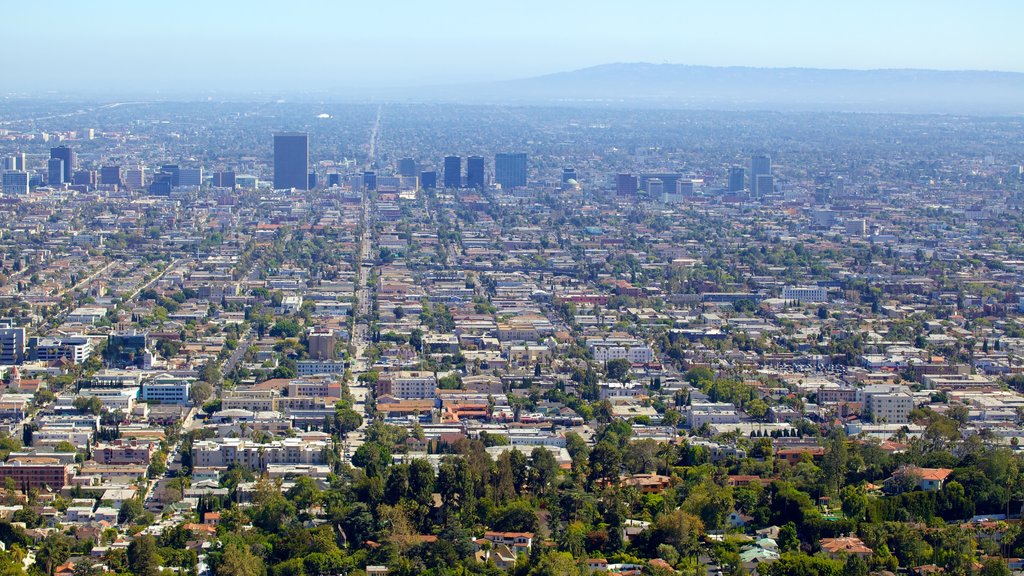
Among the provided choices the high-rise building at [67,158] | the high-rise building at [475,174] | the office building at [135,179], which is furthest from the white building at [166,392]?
the high-rise building at [475,174]

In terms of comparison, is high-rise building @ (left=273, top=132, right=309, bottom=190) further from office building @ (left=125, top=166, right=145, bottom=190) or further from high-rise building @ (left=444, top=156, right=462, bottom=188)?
high-rise building @ (left=444, top=156, right=462, bottom=188)

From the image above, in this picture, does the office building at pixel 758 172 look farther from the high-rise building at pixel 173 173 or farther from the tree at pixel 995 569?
the tree at pixel 995 569

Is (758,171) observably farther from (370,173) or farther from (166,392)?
(166,392)

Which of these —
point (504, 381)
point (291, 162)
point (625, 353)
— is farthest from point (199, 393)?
point (291, 162)

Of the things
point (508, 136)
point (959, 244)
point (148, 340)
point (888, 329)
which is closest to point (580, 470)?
point (148, 340)

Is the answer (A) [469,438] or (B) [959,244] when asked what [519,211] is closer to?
(B) [959,244]

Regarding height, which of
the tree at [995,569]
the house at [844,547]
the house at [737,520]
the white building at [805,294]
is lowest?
the white building at [805,294]

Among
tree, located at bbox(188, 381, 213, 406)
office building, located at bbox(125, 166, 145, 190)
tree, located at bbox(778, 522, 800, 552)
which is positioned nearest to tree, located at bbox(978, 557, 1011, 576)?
tree, located at bbox(778, 522, 800, 552)
